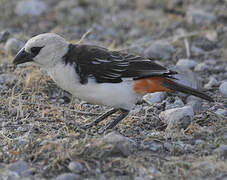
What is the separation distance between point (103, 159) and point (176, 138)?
92cm

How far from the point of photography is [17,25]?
30.3 feet

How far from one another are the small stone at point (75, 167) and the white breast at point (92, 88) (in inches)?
37.7

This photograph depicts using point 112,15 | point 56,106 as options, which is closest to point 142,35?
point 112,15

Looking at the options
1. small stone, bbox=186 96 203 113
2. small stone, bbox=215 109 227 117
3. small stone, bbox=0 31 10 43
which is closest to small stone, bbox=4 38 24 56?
small stone, bbox=0 31 10 43

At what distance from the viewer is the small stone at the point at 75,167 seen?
4.20 metres

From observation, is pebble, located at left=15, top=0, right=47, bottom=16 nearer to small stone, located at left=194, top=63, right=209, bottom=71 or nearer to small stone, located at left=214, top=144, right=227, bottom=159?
small stone, located at left=194, top=63, right=209, bottom=71

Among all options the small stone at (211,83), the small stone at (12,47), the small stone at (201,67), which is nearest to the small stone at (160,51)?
the small stone at (201,67)

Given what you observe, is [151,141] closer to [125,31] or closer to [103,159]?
[103,159]

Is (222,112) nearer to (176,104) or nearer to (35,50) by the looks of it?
(176,104)

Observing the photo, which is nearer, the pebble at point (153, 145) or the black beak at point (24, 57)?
the pebble at point (153, 145)

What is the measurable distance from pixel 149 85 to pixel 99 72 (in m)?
0.56

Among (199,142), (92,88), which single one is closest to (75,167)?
(92,88)

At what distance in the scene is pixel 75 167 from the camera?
4203 millimetres

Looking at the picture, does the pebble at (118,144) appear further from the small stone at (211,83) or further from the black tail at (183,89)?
the small stone at (211,83)
